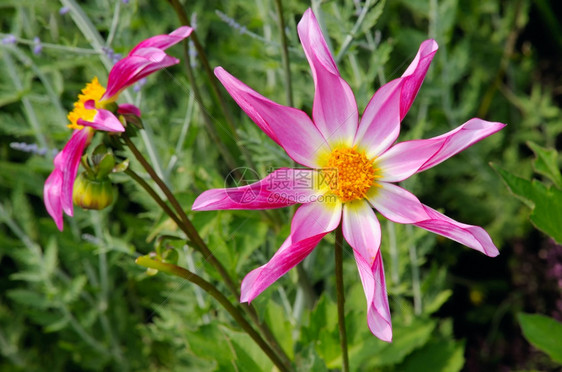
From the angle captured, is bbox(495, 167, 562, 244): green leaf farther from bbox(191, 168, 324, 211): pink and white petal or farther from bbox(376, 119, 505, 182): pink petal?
bbox(191, 168, 324, 211): pink and white petal

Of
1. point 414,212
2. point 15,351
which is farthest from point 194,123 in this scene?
point 15,351

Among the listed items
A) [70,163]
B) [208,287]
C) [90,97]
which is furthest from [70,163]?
[208,287]

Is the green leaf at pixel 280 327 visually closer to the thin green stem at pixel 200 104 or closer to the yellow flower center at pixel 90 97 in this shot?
the thin green stem at pixel 200 104

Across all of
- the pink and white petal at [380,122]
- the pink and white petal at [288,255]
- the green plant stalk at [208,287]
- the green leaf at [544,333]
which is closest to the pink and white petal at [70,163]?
the green plant stalk at [208,287]

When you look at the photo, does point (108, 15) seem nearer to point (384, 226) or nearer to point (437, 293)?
point (384, 226)

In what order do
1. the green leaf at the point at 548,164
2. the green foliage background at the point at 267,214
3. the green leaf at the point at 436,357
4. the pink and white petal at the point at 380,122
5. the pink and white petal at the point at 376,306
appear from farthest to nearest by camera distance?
the green leaf at the point at 436,357 → the green foliage background at the point at 267,214 → the green leaf at the point at 548,164 → the pink and white petal at the point at 380,122 → the pink and white petal at the point at 376,306

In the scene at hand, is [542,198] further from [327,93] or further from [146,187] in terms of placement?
[146,187]
